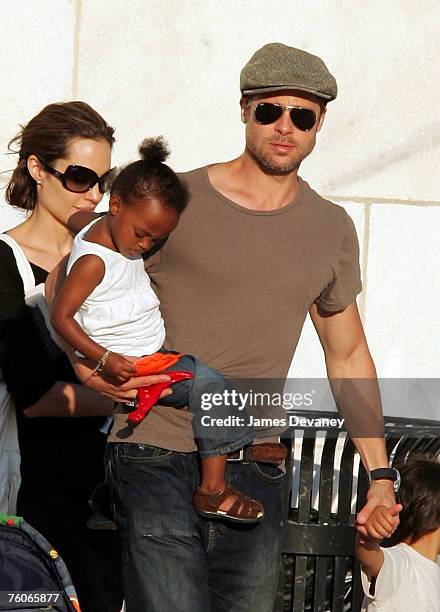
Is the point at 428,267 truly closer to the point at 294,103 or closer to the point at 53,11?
the point at 53,11

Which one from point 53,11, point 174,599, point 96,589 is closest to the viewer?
point 174,599

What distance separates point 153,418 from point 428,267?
3316mm

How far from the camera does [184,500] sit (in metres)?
3.79

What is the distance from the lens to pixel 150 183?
12.0ft

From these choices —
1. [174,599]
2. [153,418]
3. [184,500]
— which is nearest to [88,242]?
[153,418]

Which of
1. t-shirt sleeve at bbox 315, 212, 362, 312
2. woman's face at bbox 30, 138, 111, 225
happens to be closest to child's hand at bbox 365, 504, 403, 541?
t-shirt sleeve at bbox 315, 212, 362, 312

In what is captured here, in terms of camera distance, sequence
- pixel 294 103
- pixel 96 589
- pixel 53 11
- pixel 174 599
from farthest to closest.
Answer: pixel 53 11 < pixel 96 589 < pixel 294 103 < pixel 174 599

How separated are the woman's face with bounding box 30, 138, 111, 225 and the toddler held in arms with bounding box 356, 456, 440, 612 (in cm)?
136

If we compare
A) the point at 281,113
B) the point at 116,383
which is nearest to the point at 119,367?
the point at 116,383

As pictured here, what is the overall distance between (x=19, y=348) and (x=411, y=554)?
147cm

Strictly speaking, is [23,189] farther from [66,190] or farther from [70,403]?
[70,403]

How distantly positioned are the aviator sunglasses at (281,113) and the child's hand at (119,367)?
82cm

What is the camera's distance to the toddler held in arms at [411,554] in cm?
439

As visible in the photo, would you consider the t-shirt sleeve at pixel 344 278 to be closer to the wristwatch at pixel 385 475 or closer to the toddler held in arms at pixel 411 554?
the wristwatch at pixel 385 475
